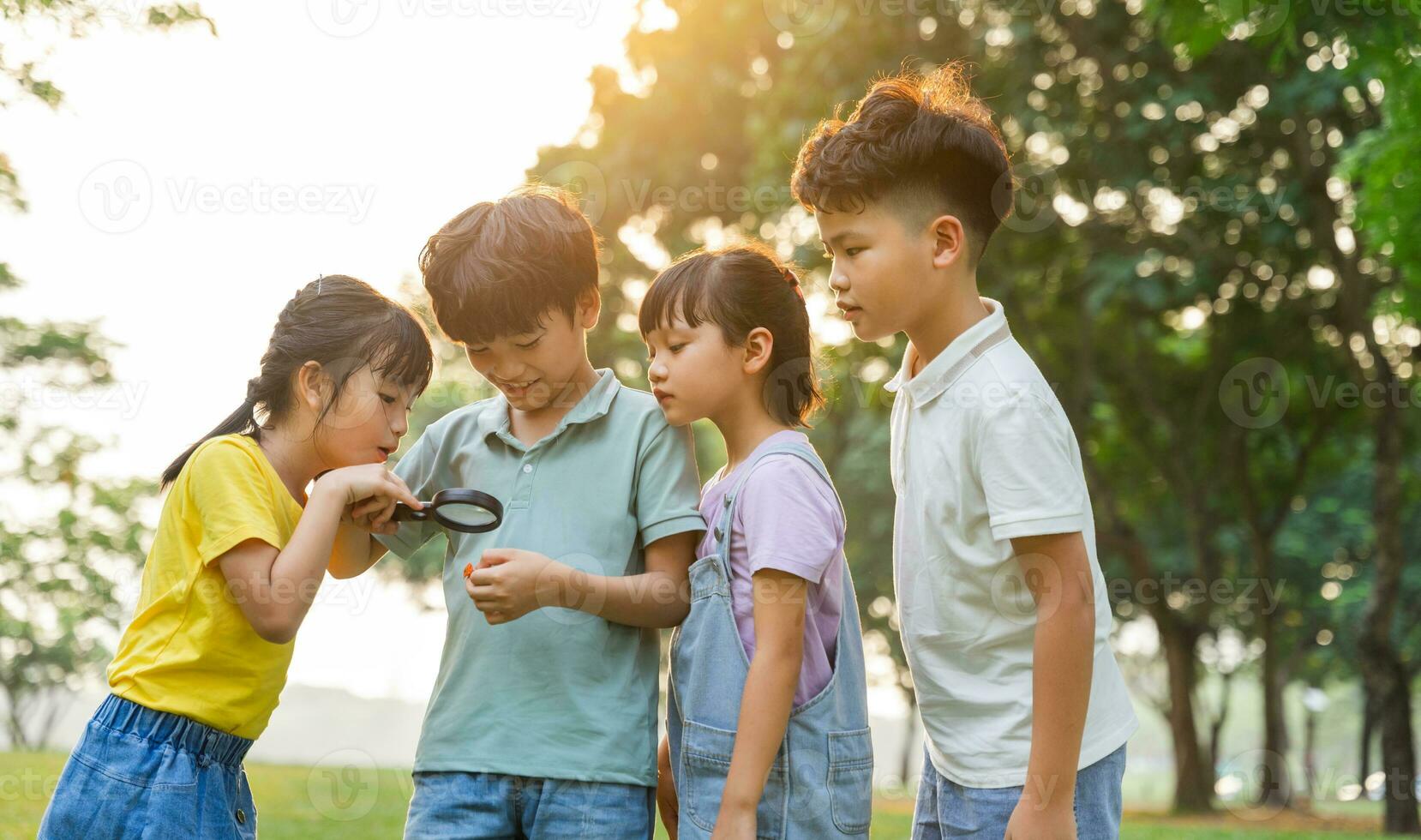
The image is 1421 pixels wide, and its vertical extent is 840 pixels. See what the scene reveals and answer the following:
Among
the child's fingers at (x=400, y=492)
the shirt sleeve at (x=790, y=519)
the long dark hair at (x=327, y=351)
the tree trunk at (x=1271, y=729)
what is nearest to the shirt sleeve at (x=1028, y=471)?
the shirt sleeve at (x=790, y=519)

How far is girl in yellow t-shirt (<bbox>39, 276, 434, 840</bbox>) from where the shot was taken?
2.40 meters

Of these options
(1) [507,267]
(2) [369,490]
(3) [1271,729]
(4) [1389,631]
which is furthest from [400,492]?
(3) [1271,729]

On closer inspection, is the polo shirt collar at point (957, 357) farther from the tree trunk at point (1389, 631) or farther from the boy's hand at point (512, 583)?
the tree trunk at point (1389, 631)

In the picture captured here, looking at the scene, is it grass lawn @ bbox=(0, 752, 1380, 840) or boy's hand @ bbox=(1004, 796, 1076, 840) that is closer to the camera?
boy's hand @ bbox=(1004, 796, 1076, 840)

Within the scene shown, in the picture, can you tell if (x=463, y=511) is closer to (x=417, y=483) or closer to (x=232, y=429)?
(x=417, y=483)

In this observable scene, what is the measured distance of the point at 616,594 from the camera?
2471 mm

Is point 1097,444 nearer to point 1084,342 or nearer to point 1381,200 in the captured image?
point 1084,342

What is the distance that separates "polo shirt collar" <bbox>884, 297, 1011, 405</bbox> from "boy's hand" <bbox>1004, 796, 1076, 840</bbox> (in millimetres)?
799

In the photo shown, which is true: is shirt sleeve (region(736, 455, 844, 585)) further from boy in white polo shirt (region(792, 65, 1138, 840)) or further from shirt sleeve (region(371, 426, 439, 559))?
shirt sleeve (region(371, 426, 439, 559))

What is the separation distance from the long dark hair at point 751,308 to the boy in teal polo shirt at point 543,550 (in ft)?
0.66

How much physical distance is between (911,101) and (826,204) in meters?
0.33

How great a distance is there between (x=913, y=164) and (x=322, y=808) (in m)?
9.31

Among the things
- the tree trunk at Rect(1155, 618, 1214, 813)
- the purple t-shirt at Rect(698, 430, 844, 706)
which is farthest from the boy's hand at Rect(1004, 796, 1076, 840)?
the tree trunk at Rect(1155, 618, 1214, 813)

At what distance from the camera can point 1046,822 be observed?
2174 millimetres
